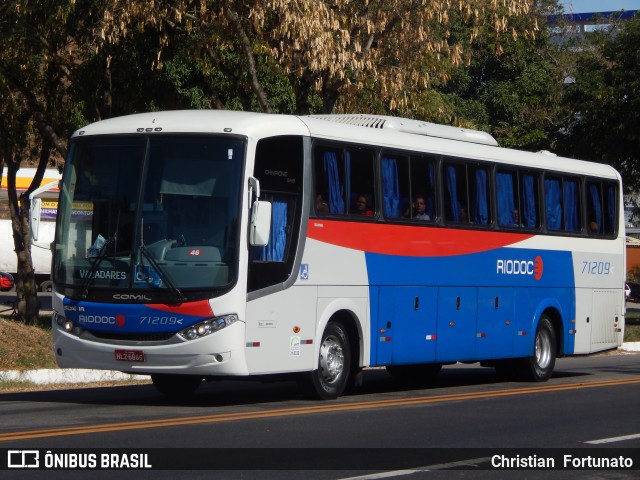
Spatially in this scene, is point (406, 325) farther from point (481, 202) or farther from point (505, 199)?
point (505, 199)

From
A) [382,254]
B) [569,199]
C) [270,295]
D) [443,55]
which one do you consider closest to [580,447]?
[270,295]

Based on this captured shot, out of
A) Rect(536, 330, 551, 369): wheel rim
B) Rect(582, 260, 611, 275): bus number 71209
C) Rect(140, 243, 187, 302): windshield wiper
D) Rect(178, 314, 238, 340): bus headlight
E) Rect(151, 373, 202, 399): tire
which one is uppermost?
Rect(582, 260, 611, 275): bus number 71209

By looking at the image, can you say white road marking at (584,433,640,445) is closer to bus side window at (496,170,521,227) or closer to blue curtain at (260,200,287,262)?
blue curtain at (260,200,287,262)

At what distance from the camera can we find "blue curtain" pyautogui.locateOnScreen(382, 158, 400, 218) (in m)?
15.6

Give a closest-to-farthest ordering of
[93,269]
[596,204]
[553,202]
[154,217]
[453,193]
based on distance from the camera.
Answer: [154,217], [93,269], [453,193], [553,202], [596,204]

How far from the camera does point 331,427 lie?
11766 millimetres

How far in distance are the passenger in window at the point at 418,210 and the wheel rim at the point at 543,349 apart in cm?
409

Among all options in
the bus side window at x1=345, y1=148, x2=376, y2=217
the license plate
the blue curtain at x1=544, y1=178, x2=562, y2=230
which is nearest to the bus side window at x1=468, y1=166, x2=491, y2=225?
the blue curtain at x1=544, y1=178, x2=562, y2=230

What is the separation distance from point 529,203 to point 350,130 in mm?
4696

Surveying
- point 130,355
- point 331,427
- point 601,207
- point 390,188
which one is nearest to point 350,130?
point 390,188

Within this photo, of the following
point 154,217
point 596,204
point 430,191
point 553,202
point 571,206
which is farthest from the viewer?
point 596,204

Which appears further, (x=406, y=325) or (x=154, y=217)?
(x=406, y=325)

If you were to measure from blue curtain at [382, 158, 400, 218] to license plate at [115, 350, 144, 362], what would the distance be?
4.22m

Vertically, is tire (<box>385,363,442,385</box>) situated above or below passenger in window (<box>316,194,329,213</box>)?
below
